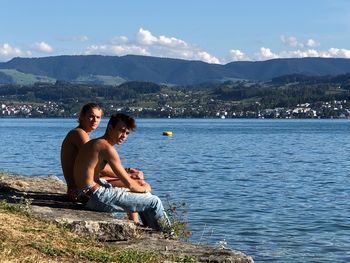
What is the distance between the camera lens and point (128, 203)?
9945 mm

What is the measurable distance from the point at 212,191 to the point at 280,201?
161 inches

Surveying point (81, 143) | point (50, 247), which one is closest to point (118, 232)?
point (50, 247)

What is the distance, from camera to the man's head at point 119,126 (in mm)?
10164

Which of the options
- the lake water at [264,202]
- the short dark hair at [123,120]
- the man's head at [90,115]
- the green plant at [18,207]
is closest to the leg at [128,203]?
the short dark hair at [123,120]

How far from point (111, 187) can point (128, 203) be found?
0.43 meters

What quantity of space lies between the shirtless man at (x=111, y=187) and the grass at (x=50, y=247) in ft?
4.45

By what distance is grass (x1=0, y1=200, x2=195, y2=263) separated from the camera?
285 inches

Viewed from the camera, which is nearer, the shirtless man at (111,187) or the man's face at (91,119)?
the shirtless man at (111,187)

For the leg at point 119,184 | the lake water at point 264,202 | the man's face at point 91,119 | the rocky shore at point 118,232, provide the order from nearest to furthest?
the rocky shore at point 118,232 < the leg at point 119,184 < the man's face at point 91,119 < the lake water at point 264,202

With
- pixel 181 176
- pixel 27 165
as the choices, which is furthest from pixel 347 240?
pixel 27 165

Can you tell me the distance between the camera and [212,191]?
93.7 feet

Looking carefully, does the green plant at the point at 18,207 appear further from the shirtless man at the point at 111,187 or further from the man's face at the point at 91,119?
the man's face at the point at 91,119

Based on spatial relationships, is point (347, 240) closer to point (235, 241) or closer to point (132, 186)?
point (235, 241)

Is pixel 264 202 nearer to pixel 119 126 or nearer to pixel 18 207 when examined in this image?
pixel 119 126
